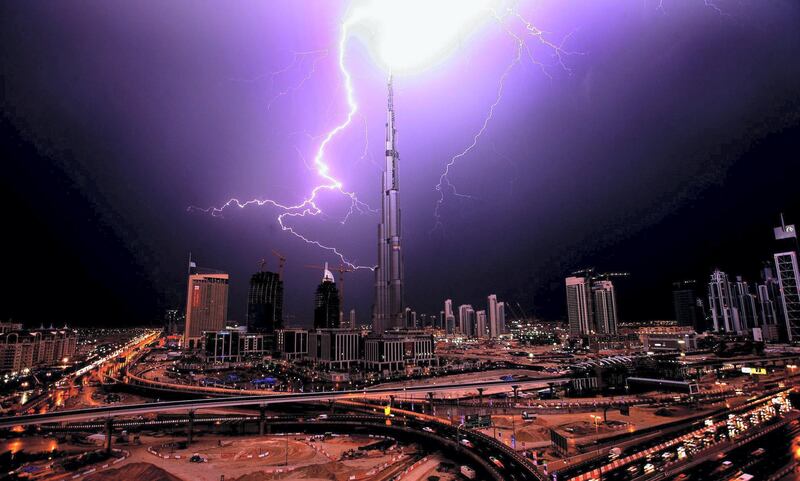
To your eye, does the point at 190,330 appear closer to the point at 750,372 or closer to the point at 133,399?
the point at 133,399

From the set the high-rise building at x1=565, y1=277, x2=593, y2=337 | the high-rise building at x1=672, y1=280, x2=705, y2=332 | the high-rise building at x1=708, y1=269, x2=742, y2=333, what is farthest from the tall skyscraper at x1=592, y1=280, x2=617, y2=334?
the high-rise building at x1=708, y1=269, x2=742, y2=333

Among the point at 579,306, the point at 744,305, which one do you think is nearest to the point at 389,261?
the point at 579,306

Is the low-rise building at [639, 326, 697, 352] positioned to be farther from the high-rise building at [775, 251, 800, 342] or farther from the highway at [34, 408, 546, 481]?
the highway at [34, 408, 546, 481]

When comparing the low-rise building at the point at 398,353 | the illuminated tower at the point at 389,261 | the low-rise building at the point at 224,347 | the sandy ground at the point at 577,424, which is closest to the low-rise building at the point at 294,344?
the low-rise building at the point at 224,347

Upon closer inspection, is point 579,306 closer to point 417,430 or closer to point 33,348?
point 417,430

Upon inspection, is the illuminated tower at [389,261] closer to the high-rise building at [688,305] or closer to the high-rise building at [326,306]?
the high-rise building at [326,306]

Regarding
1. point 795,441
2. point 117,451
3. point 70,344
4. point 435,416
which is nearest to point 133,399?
point 117,451
